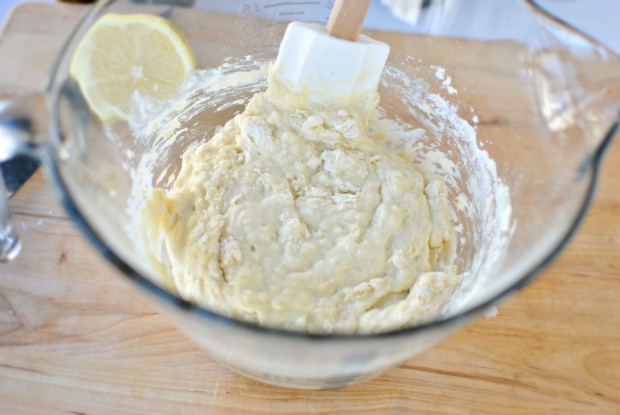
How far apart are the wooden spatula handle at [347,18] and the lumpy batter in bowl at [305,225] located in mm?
152

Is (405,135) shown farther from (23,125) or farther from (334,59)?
(23,125)

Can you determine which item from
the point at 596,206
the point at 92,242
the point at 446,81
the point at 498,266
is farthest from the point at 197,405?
the point at 596,206

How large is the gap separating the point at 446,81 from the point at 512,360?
592mm

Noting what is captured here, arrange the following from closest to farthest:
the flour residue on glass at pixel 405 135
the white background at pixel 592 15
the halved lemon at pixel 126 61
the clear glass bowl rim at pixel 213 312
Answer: the clear glass bowl rim at pixel 213 312, the halved lemon at pixel 126 61, the flour residue on glass at pixel 405 135, the white background at pixel 592 15

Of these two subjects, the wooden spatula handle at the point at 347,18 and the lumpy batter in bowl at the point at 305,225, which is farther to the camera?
the wooden spatula handle at the point at 347,18

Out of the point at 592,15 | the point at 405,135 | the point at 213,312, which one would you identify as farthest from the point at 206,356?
the point at 592,15

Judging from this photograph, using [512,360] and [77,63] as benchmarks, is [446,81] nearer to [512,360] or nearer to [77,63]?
[512,360]

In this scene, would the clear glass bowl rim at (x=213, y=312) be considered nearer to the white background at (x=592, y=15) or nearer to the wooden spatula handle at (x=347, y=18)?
the wooden spatula handle at (x=347, y=18)

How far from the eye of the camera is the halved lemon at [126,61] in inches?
37.1

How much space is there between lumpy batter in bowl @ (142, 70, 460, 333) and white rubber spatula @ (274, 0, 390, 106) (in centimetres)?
3

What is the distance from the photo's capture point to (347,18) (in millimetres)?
1128

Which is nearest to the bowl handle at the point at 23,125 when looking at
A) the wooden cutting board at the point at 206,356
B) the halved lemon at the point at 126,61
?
the halved lemon at the point at 126,61

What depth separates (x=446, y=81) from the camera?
1288mm

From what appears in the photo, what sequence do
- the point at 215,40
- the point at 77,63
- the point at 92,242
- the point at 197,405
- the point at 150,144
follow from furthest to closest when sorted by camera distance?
the point at 215,40
the point at 150,144
the point at 197,405
the point at 77,63
the point at 92,242
